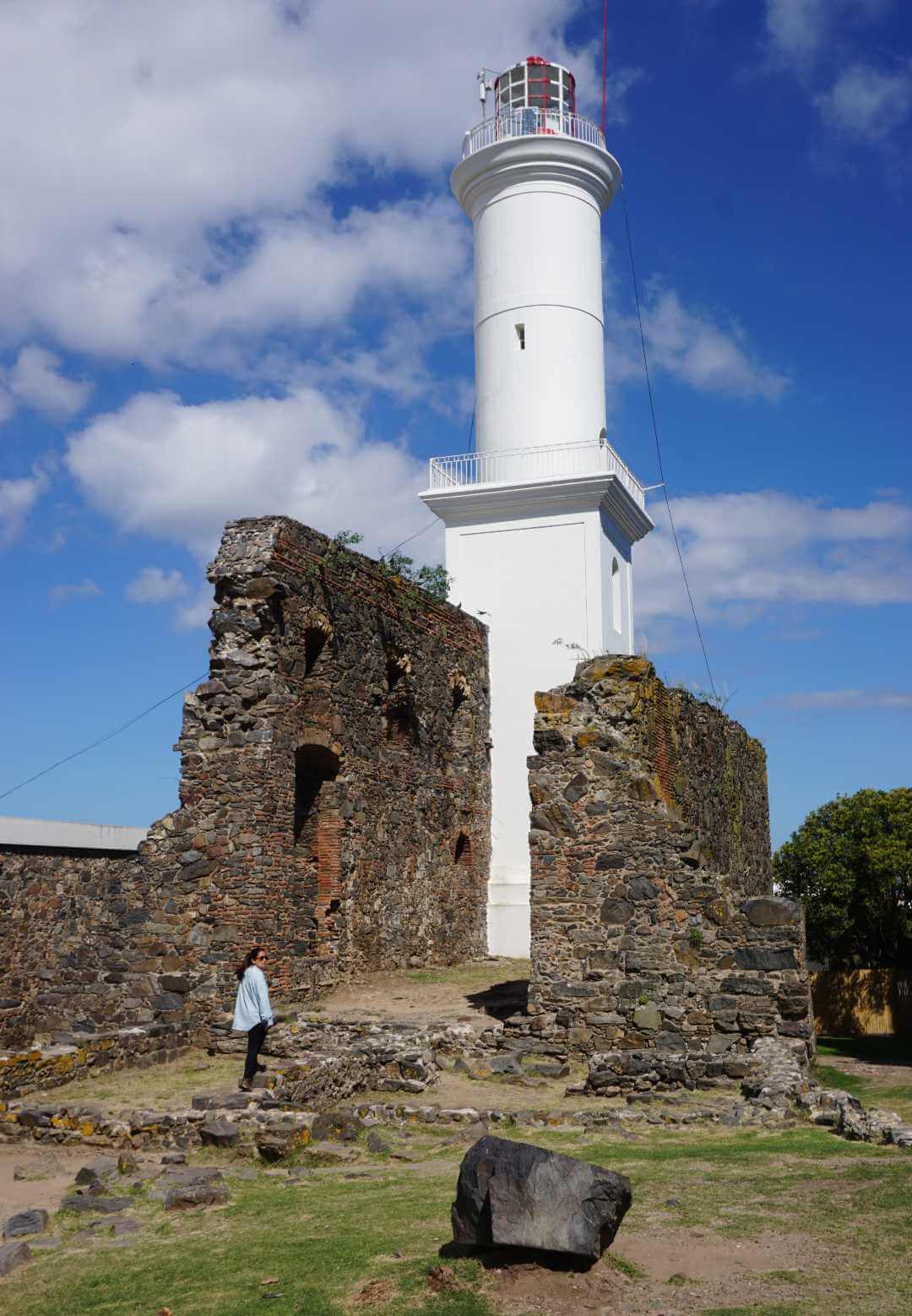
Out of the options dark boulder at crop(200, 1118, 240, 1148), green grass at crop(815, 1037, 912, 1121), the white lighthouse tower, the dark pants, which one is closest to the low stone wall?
the dark pants

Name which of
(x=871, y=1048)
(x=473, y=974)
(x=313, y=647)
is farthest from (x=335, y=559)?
(x=871, y=1048)

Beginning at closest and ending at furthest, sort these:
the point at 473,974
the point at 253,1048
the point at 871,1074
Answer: the point at 253,1048 → the point at 871,1074 → the point at 473,974

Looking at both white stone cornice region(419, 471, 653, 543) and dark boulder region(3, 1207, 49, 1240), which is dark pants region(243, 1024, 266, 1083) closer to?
dark boulder region(3, 1207, 49, 1240)

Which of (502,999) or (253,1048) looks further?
(502,999)

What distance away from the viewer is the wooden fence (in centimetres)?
2222

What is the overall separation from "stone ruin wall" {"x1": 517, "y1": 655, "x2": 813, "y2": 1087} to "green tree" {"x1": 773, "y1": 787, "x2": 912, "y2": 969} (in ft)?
37.7

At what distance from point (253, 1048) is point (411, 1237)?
4.66m

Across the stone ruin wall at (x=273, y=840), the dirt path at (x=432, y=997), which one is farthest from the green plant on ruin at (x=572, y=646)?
the dirt path at (x=432, y=997)

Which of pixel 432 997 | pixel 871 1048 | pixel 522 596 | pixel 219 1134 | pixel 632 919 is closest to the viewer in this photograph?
pixel 219 1134

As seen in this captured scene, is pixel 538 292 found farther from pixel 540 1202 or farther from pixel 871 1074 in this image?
pixel 540 1202

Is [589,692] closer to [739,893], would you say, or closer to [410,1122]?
[739,893]

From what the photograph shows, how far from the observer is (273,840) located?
13.5m

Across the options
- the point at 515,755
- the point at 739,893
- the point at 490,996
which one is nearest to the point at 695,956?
the point at 739,893

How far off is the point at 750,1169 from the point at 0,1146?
18.6 feet
